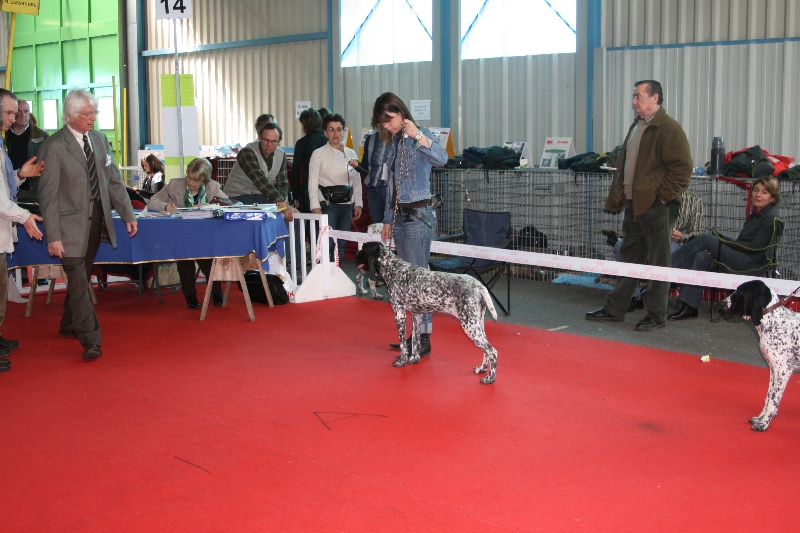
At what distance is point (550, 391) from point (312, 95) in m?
9.60

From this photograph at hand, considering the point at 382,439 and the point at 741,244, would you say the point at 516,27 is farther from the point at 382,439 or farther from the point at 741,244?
the point at 382,439

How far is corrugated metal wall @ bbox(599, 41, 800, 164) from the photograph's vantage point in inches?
330

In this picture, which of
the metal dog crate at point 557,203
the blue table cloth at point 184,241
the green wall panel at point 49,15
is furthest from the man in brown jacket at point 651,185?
the green wall panel at point 49,15

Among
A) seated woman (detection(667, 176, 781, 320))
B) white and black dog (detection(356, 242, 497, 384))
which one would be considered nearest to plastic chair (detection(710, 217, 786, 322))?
seated woman (detection(667, 176, 781, 320))

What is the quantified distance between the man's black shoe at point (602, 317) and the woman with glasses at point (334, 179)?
7.93 feet

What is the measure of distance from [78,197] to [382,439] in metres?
2.63

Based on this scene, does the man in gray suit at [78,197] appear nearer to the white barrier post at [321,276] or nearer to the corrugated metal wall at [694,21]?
the white barrier post at [321,276]

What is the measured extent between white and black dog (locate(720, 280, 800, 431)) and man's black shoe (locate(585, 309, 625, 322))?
8.59ft

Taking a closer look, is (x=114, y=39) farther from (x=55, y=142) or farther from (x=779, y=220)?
(x=779, y=220)

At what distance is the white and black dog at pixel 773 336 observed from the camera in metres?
4.11

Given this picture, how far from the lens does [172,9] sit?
28.7 feet

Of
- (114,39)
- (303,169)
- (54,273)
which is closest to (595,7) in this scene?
(303,169)

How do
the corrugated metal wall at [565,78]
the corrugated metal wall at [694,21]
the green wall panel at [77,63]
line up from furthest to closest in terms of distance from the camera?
the green wall panel at [77,63], the corrugated metal wall at [565,78], the corrugated metal wall at [694,21]

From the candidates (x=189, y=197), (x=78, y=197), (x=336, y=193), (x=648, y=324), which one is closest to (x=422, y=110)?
(x=336, y=193)
